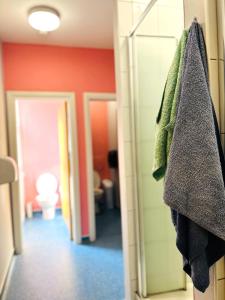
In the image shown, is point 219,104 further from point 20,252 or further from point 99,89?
point 20,252

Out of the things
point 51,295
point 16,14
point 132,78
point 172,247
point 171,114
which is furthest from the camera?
point 16,14

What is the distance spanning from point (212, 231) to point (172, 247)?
1190mm

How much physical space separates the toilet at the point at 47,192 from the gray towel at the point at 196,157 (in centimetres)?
356

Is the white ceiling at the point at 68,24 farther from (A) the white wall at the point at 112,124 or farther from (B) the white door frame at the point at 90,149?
(A) the white wall at the point at 112,124

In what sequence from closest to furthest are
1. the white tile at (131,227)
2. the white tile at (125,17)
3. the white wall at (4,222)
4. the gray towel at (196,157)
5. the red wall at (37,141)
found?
the gray towel at (196,157)
the white tile at (125,17)
the white tile at (131,227)
the white wall at (4,222)
the red wall at (37,141)

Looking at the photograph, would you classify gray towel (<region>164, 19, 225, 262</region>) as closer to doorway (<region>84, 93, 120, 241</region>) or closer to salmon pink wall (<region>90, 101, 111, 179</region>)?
doorway (<region>84, 93, 120, 241</region>)

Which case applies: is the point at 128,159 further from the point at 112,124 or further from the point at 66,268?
the point at 112,124

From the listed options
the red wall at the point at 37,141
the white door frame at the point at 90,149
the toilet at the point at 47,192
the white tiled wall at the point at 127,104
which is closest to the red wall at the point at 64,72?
the white door frame at the point at 90,149

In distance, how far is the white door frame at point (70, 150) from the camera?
2.91m

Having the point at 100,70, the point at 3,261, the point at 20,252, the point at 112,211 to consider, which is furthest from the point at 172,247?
the point at 112,211

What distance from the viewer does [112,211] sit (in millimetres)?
4520

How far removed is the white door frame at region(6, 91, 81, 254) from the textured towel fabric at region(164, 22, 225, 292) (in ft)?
7.76

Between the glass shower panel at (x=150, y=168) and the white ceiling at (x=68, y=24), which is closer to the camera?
the glass shower panel at (x=150, y=168)

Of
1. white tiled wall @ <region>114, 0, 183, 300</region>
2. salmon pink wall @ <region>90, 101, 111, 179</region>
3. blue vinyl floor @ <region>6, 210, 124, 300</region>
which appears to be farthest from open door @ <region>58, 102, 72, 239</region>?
white tiled wall @ <region>114, 0, 183, 300</region>
